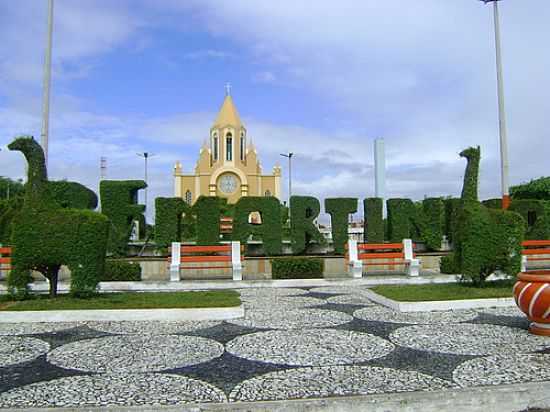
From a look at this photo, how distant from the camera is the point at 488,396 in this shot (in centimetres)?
441

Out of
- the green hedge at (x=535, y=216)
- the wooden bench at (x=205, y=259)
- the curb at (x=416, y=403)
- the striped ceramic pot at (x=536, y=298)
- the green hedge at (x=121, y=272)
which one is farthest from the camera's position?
the green hedge at (x=535, y=216)

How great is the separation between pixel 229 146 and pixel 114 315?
60.7 metres

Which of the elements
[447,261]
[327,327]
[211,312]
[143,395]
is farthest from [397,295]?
[143,395]

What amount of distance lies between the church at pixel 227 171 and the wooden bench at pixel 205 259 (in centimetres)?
5142

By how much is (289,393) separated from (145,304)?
5.36 m

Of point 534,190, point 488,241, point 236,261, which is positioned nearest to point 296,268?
point 236,261

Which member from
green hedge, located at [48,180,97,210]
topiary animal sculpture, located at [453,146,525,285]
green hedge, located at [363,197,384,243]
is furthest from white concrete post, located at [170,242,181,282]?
topiary animal sculpture, located at [453,146,525,285]

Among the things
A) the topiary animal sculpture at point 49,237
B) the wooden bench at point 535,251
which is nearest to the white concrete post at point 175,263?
the topiary animal sculpture at point 49,237

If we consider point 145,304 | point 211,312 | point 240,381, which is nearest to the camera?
point 240,381

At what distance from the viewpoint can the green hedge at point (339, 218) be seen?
1652 centimetres

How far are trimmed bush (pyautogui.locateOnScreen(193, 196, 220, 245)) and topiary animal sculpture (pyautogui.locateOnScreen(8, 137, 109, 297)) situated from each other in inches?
230

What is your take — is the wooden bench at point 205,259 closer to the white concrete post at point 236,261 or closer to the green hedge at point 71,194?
the white concrete post at point 236,261

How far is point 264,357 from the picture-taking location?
5.92 metres

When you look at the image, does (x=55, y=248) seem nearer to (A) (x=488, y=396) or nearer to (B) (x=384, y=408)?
(B) (x=384, y=408)
